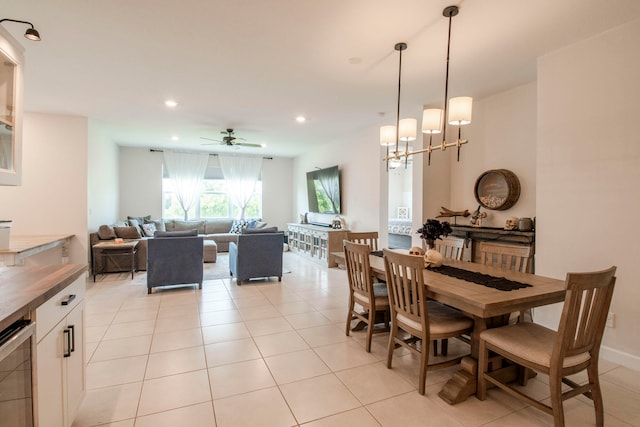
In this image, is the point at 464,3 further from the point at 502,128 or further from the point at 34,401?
the point at 34,401

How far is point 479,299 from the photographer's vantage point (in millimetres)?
1856

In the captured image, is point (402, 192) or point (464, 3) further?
point (402, 192)

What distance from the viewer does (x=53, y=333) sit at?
1482 mm

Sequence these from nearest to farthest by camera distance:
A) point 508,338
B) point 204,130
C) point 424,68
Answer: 1. point 508,338
2. point 424,68
3. point 204,130

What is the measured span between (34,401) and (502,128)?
15.7 ft

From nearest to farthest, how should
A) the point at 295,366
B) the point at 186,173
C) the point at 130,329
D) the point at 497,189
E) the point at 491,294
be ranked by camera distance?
the point at 491,294
the point at 295,366
the point at 130,329
the point at 497,189
the point at 186,173

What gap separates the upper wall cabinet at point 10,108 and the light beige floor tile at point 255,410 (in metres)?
1.90

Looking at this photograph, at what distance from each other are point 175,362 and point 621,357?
3604 mm

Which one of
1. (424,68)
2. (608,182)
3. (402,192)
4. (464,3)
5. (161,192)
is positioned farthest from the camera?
(402,192)

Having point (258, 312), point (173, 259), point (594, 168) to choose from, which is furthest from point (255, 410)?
point (594, 168)

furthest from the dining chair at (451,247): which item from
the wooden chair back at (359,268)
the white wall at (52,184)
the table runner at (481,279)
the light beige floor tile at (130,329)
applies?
the white wall at (52,184)

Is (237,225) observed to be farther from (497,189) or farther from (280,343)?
(497,189)

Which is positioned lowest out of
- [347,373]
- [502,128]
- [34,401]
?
[347,373]

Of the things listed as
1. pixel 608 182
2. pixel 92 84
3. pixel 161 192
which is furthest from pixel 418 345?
pixel 161 192
